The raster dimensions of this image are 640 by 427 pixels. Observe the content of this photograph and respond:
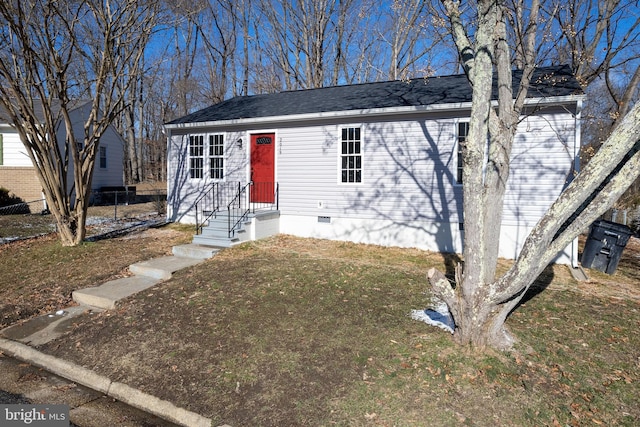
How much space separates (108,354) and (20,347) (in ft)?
4.17

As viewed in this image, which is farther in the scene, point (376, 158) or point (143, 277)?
point (376, 158)

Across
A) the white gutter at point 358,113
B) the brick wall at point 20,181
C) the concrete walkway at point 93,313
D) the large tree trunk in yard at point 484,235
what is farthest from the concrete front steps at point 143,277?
the brick wall at point 20,181

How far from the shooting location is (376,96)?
10930 mm

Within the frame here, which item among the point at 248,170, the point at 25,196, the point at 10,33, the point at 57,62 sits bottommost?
the point at 25,196

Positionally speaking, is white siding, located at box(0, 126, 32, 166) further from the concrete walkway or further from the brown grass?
the concrete walkway

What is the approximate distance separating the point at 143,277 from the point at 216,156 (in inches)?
218

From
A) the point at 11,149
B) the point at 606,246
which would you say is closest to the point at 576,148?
the point at 606,246

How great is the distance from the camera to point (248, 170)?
38.3ft

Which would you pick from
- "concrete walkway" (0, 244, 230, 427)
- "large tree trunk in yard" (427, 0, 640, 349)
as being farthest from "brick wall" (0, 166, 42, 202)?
"large tree trunk in yard" (427, 0, 640, 349)

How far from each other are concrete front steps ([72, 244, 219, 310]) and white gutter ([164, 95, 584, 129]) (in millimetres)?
4026

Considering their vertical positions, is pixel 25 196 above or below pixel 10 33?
below

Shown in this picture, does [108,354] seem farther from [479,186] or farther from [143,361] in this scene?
[479,186]

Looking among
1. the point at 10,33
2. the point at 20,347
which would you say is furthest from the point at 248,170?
the point at 20,347

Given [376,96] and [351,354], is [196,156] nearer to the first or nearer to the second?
[376,96]
